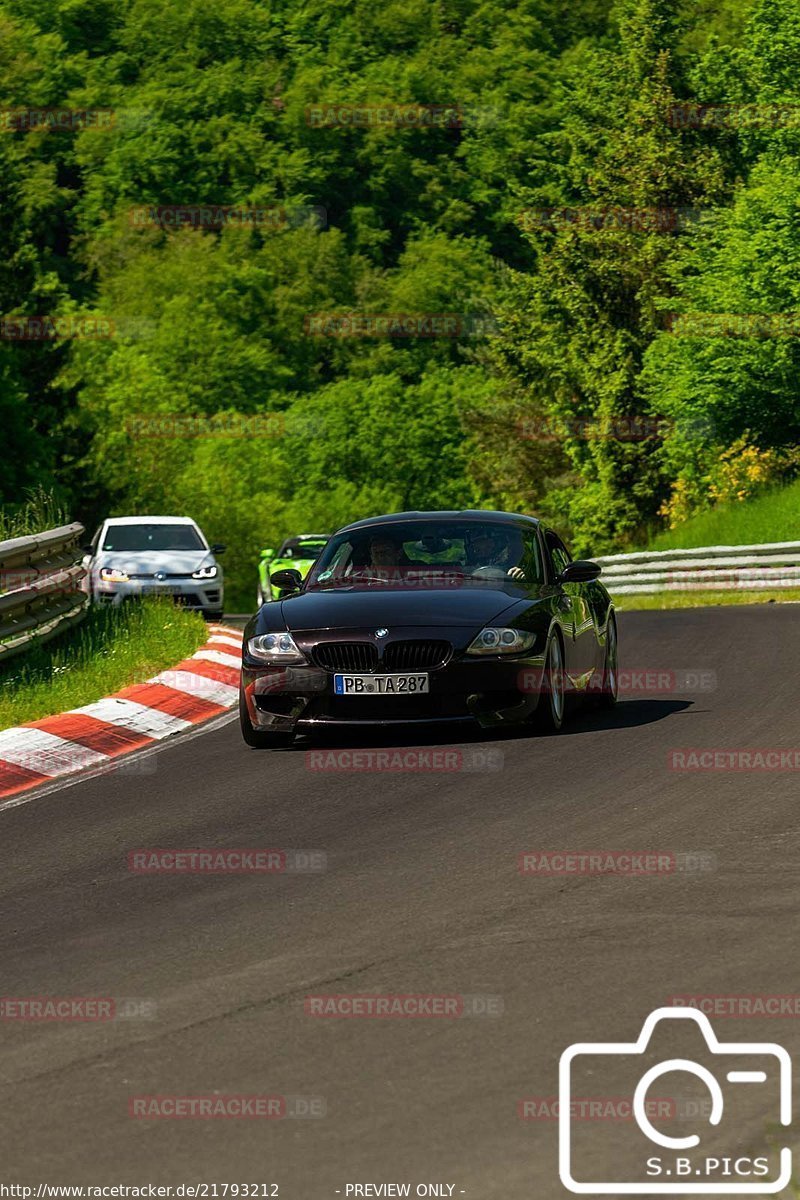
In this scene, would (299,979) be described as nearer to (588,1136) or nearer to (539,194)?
(588,1136)

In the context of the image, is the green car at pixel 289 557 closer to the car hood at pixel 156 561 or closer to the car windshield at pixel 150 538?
the car windshield at pixel 150 538

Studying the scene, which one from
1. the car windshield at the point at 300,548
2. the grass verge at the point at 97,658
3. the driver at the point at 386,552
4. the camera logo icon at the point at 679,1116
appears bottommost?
the car windshield at the point at 300,548

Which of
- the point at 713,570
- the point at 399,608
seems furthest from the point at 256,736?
the point at 713,570

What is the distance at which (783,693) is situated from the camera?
15.1 m

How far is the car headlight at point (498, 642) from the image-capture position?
12.4m

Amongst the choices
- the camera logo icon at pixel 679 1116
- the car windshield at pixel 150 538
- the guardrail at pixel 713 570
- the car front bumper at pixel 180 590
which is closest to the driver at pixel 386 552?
the camera logo icon at pixel 679 1116

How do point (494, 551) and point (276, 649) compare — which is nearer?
point (276, 649)

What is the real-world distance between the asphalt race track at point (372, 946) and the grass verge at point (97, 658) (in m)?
2.20

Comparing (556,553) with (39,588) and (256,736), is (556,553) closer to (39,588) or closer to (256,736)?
(256,736)

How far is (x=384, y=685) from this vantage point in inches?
484

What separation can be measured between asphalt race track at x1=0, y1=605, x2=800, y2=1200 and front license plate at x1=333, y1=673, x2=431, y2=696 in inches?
18.8

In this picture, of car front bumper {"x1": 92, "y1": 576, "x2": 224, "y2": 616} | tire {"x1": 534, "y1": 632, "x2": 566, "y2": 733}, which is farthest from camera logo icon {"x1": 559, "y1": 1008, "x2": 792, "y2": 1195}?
car front bumper {"x1": 92, "y1": 576, "x2": 224, "y2": 616}

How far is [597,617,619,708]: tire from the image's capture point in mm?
14438

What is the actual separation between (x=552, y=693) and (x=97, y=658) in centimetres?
540
